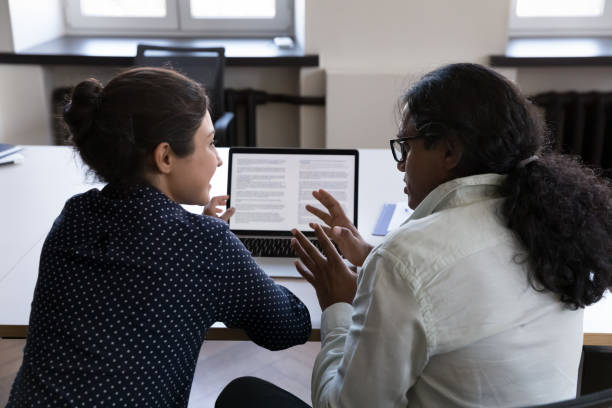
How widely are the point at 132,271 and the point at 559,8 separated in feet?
10.6

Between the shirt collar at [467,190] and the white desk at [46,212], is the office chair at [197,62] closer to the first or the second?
the white desk at [46,212]

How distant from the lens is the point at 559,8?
11.8 feet

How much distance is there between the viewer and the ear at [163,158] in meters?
1.12

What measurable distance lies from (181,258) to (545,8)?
3145mm

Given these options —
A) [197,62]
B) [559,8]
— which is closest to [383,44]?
[197,62]

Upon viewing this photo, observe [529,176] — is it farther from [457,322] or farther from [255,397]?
[255,397]

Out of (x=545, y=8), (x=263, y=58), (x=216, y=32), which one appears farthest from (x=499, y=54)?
(x=216, y=32)

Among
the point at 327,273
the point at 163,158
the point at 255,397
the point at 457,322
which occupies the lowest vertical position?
the point at 255,397

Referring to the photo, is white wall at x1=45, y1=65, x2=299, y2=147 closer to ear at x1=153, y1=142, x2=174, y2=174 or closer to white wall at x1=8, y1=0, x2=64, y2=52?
white wall at x1=8, y1=0, x2=64, y2=52

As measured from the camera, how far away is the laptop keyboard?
5.23ft

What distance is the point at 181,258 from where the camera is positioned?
3.45ft

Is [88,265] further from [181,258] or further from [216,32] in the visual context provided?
[216,32]

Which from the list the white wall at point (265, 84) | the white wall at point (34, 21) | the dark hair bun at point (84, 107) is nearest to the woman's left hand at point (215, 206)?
the dark hair bun at point (84, 107)

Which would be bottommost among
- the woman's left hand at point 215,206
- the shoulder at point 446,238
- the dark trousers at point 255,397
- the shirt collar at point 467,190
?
the dark trousers at point 255,397
